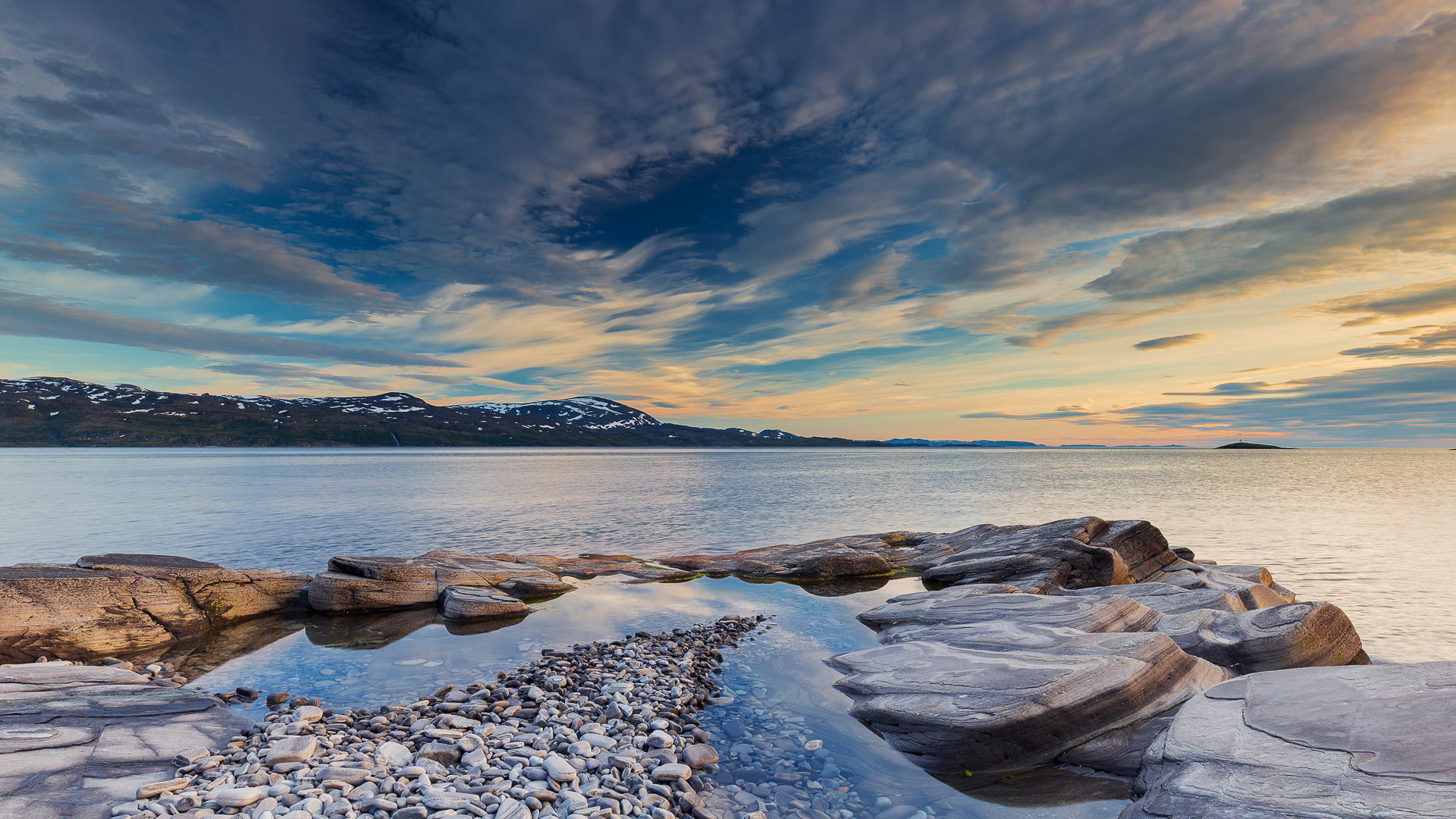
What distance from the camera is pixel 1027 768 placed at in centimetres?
991

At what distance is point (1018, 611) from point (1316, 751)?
8.79 metres

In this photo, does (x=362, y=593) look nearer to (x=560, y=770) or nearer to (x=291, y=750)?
(x=291, y=750)

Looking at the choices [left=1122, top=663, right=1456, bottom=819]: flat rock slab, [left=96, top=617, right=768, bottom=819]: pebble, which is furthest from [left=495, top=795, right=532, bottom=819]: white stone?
[left=1122, top=663, right=1456, bottom=819]: flat rock slab

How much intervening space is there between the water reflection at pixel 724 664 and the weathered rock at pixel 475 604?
0.47m

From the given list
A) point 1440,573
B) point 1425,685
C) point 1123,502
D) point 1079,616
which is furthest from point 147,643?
point 1123,502

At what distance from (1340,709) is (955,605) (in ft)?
33.3

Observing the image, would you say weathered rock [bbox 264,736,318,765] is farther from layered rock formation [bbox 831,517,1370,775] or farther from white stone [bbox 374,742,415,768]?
layered rock formation [bbox 831,517,1370,775]

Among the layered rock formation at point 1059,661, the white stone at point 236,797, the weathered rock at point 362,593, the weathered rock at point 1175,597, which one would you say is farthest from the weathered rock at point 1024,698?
the weathered rock at point 362,593

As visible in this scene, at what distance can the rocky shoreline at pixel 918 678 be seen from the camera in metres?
7.89

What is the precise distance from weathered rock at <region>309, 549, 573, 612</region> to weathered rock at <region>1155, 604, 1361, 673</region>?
19884mm

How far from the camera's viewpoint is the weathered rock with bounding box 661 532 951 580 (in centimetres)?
2703

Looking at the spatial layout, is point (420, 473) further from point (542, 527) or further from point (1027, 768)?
point (1027, 768)

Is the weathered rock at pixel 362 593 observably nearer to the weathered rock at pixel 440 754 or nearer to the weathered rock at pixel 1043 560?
the weathered rock at pixel 440 754

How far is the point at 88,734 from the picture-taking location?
917 centimetres
